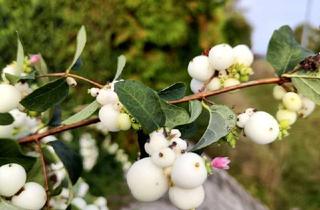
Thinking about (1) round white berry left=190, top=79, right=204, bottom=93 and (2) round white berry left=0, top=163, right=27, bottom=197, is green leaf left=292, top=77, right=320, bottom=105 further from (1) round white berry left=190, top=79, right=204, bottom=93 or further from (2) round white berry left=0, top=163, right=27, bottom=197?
(2) round white berry left=0, top=163, right=27, bottom=197

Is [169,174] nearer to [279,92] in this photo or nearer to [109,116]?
[109,116]

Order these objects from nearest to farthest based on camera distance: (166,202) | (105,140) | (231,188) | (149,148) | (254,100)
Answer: (149,148), (166,202), (105,140), (231,188), (254,100)

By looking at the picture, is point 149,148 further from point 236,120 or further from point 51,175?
point 51,175

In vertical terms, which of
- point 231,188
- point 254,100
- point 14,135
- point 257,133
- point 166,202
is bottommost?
point 254,100

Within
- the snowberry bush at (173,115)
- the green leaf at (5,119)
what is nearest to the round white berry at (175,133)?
the snowberry bush at (173,115)

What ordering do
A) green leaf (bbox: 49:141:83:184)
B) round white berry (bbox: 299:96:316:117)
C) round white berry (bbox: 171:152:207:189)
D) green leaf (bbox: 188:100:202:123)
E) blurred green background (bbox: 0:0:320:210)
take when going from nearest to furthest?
1. round white berry (bbox: 171:152:207:189)
2. green leaf (bbox: 188:100:202:123)
3. round white berry (bbox: 299:96:316:117)
4. green leaf (bbox: 49:141:83:184)
5. blurred green background (bbox: 0:0:320:210)

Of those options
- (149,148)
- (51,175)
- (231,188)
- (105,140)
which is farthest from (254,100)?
(149,148)

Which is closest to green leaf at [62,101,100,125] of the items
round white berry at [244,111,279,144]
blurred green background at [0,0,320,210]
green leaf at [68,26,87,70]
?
green leaf at [68,26,87,70]
